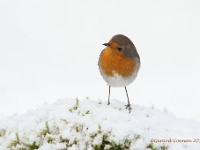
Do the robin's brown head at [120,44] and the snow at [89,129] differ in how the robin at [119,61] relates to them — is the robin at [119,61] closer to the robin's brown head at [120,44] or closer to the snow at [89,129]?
the robin's brown head at [120,44]

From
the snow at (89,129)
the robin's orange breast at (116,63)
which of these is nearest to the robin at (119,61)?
the robin's orange breast at (116,63)

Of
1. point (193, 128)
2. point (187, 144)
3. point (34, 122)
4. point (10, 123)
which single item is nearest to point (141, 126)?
point (187, 144)

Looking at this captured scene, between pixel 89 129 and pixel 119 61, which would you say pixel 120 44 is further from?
pixel 89 129

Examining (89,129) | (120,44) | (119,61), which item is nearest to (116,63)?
(119,61)

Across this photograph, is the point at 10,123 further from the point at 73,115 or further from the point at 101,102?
the point at 101,102

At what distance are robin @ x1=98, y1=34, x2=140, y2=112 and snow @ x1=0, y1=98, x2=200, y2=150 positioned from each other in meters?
1.05

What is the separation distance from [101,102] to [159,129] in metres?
1.43

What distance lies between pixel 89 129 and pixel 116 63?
6.99 feet

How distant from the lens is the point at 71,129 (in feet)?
17.1

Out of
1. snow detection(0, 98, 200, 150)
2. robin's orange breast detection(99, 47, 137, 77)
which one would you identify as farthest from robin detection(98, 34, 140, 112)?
snow detection(0, 98, 200, 150)

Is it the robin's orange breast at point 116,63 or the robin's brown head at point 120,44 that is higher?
the robin's brown head at point 120,44

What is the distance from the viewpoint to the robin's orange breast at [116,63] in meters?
6.90

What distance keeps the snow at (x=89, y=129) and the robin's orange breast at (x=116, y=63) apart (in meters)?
1.04

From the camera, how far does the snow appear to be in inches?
198
